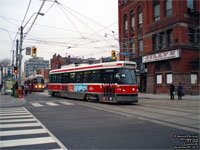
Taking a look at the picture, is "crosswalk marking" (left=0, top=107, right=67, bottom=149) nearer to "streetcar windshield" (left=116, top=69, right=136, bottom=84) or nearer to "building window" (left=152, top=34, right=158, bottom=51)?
"streetcar windshield" (left=116, top=69, right=136, bottom=84)

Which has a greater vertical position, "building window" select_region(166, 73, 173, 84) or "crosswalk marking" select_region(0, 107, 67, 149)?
"building window" select_region(166, 73, 173, 84)

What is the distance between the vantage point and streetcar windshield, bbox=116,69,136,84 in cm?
1584

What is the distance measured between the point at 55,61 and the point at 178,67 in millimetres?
66757

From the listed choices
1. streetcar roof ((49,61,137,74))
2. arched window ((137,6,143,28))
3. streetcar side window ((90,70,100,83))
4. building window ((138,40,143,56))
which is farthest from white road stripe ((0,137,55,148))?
arched window ((137,6,143,28))

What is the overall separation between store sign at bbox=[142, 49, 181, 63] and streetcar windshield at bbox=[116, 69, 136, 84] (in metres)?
12.6

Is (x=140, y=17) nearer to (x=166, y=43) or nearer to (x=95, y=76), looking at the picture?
(x=166, y=43)

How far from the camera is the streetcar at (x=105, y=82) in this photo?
1578 cm

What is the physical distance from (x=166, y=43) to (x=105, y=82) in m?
15.5

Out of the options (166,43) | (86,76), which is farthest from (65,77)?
(166,43)

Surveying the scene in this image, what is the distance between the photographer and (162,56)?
1126 inches

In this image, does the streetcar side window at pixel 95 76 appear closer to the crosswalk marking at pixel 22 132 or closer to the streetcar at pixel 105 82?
the streetcar at pixel 105 82

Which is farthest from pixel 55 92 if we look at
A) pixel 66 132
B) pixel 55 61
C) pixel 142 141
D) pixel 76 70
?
pixel 55 61

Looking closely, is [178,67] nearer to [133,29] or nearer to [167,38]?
[167,38]

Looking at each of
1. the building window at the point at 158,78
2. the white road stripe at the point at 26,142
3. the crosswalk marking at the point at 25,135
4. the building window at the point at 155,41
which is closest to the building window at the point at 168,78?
the building window at the point at 158,78
